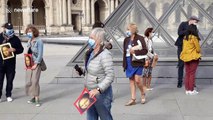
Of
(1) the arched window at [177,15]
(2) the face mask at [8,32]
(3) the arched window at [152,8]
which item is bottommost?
(2) the face mask at [8,32]

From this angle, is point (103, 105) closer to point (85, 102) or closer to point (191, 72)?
point (85, 102)

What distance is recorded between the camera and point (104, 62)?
4.53 meters

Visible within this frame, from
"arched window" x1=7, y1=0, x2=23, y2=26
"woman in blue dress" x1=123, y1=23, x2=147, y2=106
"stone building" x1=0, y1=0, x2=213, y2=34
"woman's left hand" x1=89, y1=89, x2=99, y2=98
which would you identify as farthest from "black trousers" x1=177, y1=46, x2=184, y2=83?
"arched window" x1=7, y1=0, x2=23, y2=26

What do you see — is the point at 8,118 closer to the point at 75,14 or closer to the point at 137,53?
the point at 137,53

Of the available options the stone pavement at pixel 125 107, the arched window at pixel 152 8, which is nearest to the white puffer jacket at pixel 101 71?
the stone pavement at pixel 125 107

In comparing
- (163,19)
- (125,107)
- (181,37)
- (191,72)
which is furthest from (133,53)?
(163,19)

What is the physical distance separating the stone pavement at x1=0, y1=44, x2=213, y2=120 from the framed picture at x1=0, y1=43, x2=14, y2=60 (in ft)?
3.51

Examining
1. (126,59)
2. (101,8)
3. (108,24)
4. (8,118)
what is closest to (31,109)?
(8,118)

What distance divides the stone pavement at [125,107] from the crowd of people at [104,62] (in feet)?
0.95

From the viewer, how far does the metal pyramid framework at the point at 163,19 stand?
1165 centimetres

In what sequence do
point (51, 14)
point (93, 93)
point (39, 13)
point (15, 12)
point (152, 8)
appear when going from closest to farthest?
point (93, 93) → point (152, 8) → point (51, 14) → point (15, 12) → point (39, 13)

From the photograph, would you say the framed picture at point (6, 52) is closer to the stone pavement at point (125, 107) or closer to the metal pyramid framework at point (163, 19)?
the stone pavement at point (125, 107)

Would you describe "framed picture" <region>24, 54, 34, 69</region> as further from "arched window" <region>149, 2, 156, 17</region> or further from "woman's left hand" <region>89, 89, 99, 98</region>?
"arched window" <region>149, 2, 156, 17</region>

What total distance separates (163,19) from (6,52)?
5647mm
